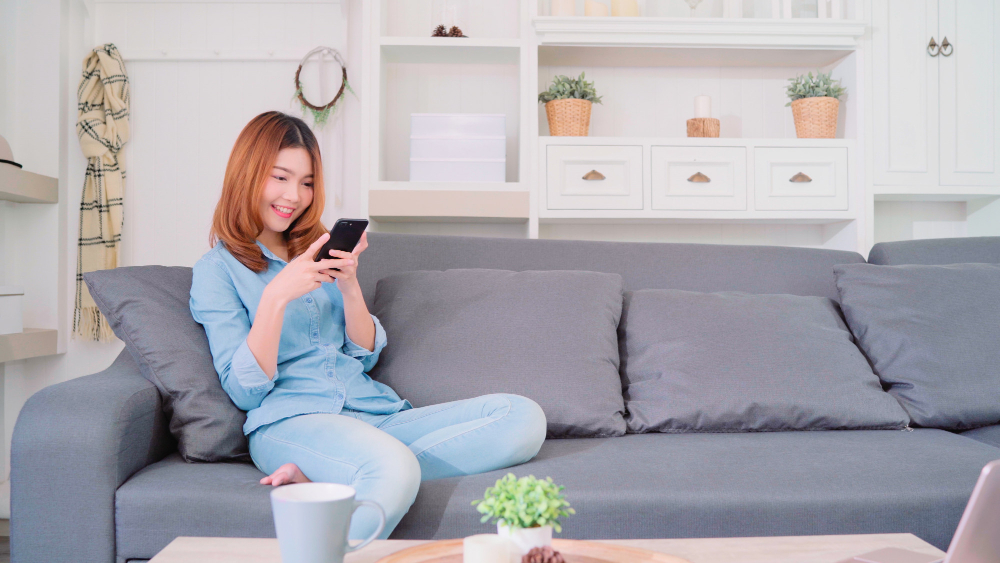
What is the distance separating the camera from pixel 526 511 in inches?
25.8

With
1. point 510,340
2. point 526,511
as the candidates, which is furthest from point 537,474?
point 526,511

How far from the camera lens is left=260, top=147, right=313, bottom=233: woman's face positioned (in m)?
1.42

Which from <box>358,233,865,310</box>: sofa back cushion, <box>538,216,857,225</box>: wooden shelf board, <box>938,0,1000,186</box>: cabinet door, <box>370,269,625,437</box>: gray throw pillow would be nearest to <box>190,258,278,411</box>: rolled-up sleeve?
<box>370,269,625,437</box>: gray throw pillow

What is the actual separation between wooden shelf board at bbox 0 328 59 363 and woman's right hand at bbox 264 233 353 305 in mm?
1477

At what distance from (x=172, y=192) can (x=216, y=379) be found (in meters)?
1.58

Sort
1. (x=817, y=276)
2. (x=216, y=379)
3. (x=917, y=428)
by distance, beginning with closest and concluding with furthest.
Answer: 1. (x=216, y=379)
2. (x=917, y=428)
3. (x=817, y=276)

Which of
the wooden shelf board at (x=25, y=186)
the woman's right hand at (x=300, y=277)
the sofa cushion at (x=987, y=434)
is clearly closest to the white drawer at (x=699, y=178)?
the sofa cushion at (x=987, y=434)

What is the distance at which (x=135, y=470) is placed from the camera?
1.17 metres

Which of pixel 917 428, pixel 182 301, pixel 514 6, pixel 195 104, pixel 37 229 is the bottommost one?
pixel 917 428

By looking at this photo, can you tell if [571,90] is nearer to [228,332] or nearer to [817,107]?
[817,107]

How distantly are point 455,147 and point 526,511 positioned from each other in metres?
1.77

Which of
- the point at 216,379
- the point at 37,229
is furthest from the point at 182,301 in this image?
the point at 37,229

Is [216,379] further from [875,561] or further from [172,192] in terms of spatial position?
[172,192]

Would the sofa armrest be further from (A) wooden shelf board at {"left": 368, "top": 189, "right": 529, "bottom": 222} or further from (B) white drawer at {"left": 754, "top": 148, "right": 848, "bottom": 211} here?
(B) white drawer at {"left": 754, "top": 148, "right": 848, "bottom": 211}
